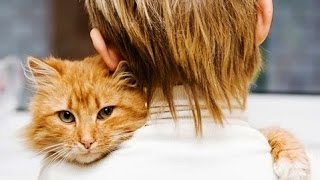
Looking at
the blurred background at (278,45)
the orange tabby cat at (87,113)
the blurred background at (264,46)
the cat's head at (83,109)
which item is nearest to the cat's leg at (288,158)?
the orange tabby cat at (87,113)

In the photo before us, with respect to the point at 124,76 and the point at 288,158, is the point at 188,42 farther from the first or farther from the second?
the point at 288,158

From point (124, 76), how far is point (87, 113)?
8cm

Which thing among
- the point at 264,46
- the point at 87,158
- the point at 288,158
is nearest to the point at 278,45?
the point at 264,46

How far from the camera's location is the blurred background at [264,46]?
1919 mm

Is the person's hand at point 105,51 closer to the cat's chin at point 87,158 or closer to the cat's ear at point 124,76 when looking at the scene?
the cat's ear at point 124,76

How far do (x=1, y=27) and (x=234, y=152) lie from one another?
1.54 meters

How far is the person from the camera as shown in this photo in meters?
0.94

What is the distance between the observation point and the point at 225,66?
3.19 feet

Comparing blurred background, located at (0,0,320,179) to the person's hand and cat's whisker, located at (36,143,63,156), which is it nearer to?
cat's whisker, located at (36,143,63,156)

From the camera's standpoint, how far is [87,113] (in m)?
1.00

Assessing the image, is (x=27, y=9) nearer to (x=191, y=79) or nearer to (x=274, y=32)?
(x=274, y=32)

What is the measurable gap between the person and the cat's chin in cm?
1

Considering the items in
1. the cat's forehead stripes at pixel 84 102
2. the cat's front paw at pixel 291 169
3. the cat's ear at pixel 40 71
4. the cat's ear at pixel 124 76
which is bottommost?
the cat's front paw at pixel 291 169

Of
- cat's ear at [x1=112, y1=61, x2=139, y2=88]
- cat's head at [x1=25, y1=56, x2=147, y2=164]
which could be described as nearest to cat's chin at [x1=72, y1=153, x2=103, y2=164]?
cat's head at [x1=25, y1=56, x2=147, y2=164]
